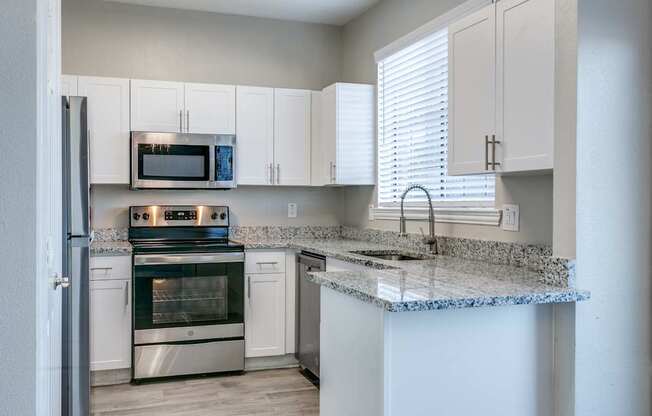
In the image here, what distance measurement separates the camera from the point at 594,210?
2139 millimetres

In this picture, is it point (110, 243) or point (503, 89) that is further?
point (110, 243)

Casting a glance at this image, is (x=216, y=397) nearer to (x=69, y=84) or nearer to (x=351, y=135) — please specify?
(x=351, y=135)

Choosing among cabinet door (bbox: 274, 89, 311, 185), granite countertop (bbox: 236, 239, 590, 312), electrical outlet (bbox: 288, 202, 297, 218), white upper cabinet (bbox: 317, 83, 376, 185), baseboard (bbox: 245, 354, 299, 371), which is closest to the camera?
granite countertop (bbox: 236, 239, 590, 312)

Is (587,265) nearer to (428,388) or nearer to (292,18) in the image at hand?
(428,388)

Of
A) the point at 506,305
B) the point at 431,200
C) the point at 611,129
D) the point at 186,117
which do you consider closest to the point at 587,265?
the point at 506,305

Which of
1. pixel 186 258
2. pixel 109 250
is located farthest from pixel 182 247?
pixel 109 250

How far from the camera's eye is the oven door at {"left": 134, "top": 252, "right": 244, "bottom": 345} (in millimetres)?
4000

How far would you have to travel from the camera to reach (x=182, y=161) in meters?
4.36

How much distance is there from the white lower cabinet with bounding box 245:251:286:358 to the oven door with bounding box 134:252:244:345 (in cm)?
8

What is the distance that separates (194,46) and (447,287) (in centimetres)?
327

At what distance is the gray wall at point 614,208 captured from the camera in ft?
6.96

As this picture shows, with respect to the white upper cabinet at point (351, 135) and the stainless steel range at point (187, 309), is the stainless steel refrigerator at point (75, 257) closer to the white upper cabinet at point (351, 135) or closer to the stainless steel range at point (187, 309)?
the stainless steel range at point (187, 309)

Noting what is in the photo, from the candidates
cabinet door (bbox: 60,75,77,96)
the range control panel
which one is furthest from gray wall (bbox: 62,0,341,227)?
cabinet door (bbox: 60,75,77,96)

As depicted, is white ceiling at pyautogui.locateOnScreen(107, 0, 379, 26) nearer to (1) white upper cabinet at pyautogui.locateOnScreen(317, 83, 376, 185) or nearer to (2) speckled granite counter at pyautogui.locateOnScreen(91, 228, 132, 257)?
(1) white upper cabinet at pyautogui.locateOnScreen(317, 83, 376, 185)
